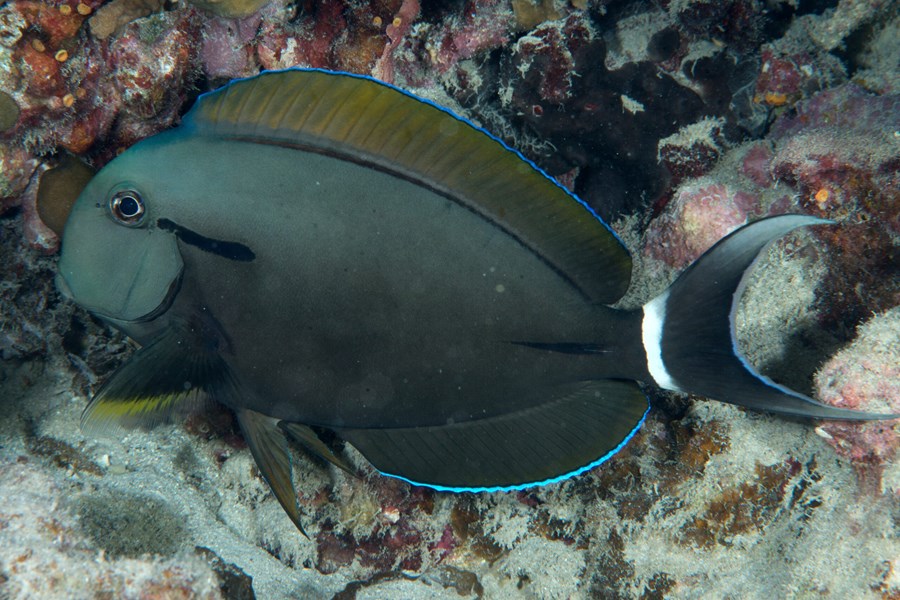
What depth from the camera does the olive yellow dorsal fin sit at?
75.0 inches

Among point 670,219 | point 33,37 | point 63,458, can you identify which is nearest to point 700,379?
point 670,219

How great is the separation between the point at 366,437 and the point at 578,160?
2018 mm

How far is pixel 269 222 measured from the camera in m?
1.99

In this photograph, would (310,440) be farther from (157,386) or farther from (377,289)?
(377,289)

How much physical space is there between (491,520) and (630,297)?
57.8 inches

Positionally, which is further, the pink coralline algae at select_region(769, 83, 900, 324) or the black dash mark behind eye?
the pink coralline algae at select_region(769, 83, 900, 324)

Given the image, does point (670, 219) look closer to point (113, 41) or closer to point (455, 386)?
point (455, 386)

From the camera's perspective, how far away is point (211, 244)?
79.9 inches

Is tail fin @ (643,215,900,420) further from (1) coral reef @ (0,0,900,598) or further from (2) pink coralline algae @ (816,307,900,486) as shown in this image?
(1) coral reef @ (0,0,900,598)

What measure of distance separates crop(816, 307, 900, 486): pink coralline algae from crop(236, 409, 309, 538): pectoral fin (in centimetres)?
226

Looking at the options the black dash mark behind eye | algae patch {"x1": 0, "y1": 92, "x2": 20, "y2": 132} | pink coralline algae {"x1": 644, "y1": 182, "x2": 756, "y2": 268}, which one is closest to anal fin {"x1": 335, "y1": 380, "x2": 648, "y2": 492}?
the black dash mark behind eye

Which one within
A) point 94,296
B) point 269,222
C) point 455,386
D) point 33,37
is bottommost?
point 94,296

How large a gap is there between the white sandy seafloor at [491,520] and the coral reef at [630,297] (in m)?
0.01

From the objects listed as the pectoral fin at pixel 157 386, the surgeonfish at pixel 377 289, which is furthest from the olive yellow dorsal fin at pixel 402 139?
the pectoral fin at pixel 157 386
